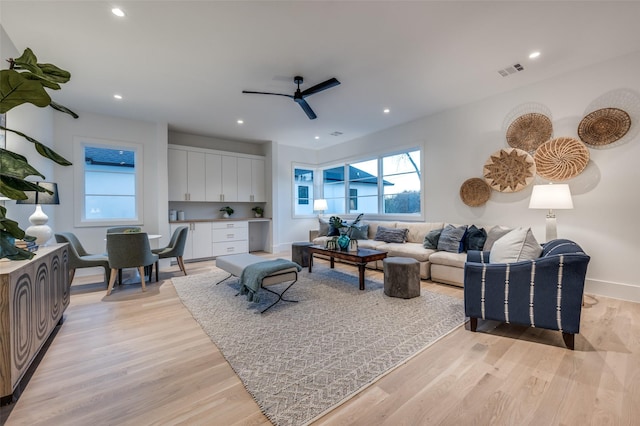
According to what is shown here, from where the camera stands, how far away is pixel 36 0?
2170 millimetres

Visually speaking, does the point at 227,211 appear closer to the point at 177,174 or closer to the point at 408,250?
the point at 177,174

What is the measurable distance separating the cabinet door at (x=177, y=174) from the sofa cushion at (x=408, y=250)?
4.30m

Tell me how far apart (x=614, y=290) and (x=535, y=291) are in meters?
2.08

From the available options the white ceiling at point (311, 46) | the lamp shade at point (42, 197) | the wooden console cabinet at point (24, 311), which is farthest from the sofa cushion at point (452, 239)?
the lamp shade at point (42, 197)

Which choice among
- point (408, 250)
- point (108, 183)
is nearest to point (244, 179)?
point (108, 183)

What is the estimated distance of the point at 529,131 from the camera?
3.76 meters

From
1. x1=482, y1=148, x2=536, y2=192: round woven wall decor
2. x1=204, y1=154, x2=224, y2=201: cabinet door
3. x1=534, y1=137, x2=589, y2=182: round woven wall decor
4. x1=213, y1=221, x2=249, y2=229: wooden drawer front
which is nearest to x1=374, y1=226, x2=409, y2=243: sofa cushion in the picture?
x1=482, y1=148, x2=536, y2=192: round woven wall decor

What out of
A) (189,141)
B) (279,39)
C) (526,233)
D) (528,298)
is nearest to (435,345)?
Answer: (528,298)

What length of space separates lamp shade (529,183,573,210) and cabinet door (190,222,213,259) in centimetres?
568

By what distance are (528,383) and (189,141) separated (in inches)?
265

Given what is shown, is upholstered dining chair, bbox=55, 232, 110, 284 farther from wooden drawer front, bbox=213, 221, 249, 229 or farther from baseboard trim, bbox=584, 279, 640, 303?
baseboard trim, bbox=584, 279, 640, 303

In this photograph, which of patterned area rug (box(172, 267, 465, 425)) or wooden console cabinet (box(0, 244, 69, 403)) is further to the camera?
patterned area rug (box(172, 267, 465, 425))

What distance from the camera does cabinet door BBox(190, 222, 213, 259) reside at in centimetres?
568

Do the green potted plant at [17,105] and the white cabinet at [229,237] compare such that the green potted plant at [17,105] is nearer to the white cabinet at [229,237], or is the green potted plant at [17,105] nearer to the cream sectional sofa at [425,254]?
the cream sectional sofa at [425,254]
